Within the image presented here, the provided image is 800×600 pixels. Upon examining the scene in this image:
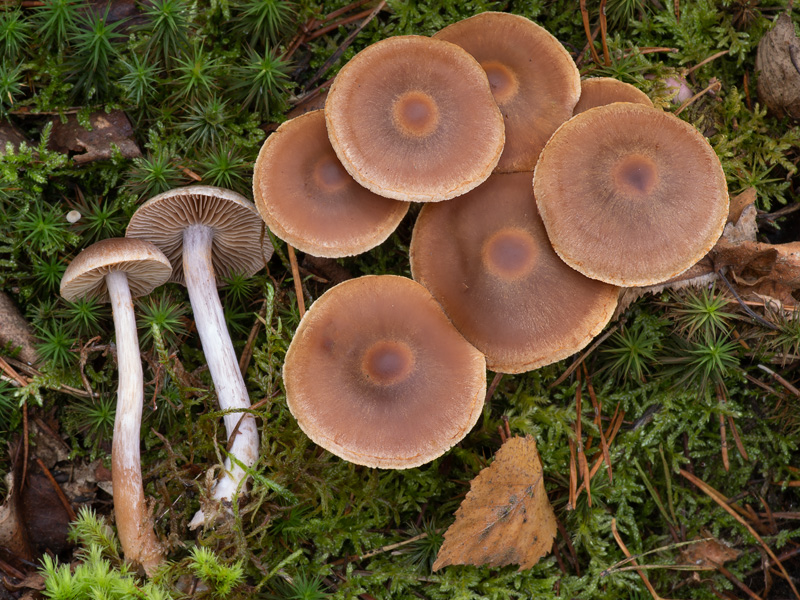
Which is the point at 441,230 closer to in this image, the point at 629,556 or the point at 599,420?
the point at 599,420


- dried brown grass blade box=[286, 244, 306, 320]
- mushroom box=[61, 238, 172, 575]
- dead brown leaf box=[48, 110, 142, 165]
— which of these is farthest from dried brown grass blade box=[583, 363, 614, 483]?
dead brown leaf box=[48, 110, 142, 165]

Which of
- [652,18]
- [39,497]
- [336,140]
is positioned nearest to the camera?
[336,140]

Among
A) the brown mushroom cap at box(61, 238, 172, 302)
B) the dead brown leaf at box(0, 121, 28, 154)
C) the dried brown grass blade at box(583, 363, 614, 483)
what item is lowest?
the dried brown grass blade at box(583, 363, 614, 483)

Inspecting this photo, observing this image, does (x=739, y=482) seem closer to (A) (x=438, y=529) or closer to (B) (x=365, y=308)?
(A) (x=438, y=529)

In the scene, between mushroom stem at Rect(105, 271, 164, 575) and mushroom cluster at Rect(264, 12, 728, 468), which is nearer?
mushroom cluster at Rect(264, 12, 728, 468)

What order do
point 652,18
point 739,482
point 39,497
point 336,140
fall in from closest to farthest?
point 336,140 < point 39,497 < point 739,482 < point 652,18

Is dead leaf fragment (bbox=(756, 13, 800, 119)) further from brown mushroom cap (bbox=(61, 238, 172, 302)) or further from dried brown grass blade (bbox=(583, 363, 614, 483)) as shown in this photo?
brown mushroom cap (bbox=(61, 238, 172, 302))

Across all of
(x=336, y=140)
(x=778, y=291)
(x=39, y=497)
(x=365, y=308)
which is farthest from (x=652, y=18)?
(x=39, y=497)
